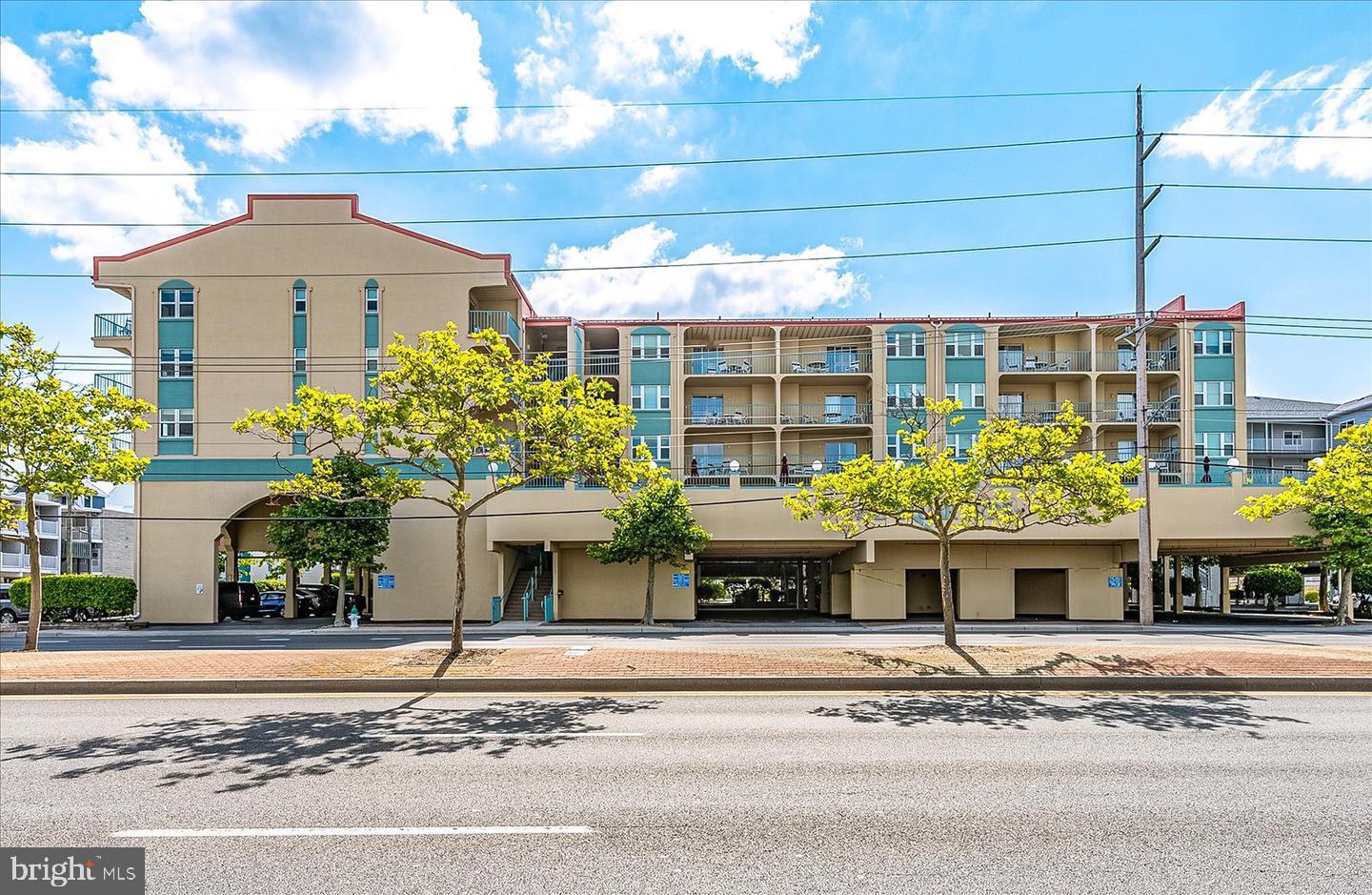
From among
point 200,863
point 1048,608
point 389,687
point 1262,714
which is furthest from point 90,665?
point 1048,608

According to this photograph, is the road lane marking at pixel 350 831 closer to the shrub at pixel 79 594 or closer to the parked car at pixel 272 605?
the shrub at pixel 79 594

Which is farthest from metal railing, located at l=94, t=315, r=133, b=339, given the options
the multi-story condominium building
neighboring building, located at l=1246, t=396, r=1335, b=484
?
neighboring building, located at l=1246, t=396, r=1335, b=484

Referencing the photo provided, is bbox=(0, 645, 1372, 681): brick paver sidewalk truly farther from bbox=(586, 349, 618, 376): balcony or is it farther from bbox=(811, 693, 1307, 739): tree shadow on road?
bbox=(586, 349, 618, 376): balcony

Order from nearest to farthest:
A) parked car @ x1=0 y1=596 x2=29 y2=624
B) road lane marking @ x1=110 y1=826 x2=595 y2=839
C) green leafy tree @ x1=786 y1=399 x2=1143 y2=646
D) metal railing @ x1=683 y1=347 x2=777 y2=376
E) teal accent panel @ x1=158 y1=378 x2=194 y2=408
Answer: road lane marking @ x1=110 y1=826 x2=595 y2=839 → green leafy tree @ x1=786 y1=399 x2=1143 y2=646 → parked car @ x1=0 y1=596 x2=29 y2=624 → teal accent panel @ x1=158 y1=378 x2=194 y2=408 → metal railing @ x1=683 y1=347 x2=777 y2=376

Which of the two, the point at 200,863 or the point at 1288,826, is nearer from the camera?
the point at 200,863

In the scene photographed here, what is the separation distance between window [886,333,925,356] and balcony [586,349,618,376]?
548 inches

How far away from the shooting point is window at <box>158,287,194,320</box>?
124 feet

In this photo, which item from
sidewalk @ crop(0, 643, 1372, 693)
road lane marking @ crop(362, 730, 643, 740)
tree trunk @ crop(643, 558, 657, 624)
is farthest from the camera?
tree trunk @ crop(643, 558, 657, 624)

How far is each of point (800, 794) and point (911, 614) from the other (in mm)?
31160

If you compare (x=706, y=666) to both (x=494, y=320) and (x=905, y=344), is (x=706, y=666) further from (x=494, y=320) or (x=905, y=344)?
(x=905, y=344)

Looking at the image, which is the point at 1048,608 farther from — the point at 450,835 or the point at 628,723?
the point at 450,835

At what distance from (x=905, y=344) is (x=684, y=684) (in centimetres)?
3363

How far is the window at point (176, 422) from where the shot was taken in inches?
1464

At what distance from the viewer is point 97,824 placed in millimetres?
7004
